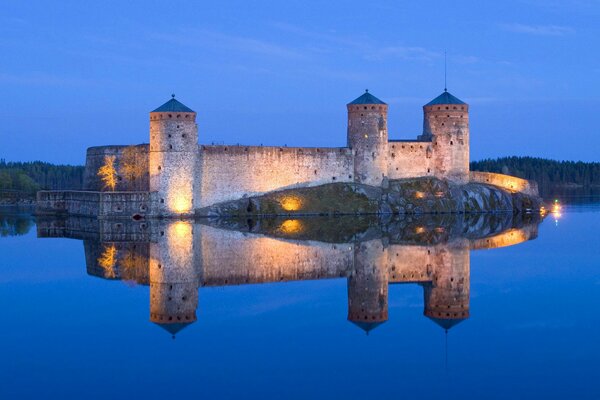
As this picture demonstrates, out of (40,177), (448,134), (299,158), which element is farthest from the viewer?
(40,177)

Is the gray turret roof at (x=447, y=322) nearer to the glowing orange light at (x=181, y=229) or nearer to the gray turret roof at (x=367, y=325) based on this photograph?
the gray turret roof at (x=367, y=325)

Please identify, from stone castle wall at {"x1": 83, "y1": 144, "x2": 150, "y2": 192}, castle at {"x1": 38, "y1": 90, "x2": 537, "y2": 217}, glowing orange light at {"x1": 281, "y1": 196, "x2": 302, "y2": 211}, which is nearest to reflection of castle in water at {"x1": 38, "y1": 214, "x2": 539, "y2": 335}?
castle at {"x1": 38, "y1": 90, "x2": 537, "y2": 217}

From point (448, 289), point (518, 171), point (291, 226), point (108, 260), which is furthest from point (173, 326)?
point (518, 171)

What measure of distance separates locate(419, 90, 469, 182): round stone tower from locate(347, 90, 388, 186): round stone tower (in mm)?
3485

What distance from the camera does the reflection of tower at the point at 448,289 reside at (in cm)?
1588

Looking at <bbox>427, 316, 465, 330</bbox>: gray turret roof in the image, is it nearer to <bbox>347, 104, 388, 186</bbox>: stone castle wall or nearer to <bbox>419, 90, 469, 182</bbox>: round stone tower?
<bbox>347, 104, 388, 186</bbox>: stone castle wall

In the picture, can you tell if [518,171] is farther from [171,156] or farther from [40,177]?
[171,156]

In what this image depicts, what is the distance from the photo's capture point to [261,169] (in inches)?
1809

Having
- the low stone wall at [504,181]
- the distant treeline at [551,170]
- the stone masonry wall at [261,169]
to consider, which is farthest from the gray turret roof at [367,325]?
the distant treeline at [551,170]

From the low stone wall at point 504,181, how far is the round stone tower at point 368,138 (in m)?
7.15

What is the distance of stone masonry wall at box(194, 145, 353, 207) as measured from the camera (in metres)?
44.2

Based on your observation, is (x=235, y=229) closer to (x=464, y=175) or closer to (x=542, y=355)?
(x=464, y=175)

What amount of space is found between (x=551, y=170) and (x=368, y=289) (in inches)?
5016

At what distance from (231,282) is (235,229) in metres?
15.3
